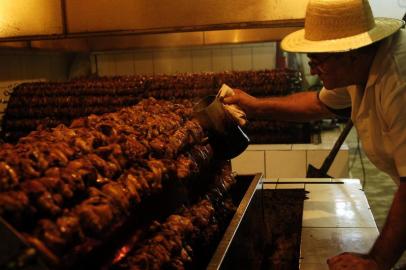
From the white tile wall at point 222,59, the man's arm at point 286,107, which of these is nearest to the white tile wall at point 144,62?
the white tile wall at point 222,59

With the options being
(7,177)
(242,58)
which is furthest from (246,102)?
(242,58)

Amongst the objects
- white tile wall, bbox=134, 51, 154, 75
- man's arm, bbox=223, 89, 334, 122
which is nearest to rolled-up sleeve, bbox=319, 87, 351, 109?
man's arm, bbox=223, 89, 334, 122

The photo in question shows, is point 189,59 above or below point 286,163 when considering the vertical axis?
above

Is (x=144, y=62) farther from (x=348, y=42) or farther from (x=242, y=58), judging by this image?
(x=348, y=42)

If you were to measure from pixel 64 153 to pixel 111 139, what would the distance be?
0.31 metres

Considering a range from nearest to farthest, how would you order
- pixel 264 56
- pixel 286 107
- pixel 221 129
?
1. pixel 221 129
2. pixel 286 107
3. pixel 264 56

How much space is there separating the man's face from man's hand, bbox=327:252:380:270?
0.88 m

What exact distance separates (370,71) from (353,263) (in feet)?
3.18

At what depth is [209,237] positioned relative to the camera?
2422mm

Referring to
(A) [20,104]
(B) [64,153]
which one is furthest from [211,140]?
(A) [20,104]

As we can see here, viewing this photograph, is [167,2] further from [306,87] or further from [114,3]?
[306,87]

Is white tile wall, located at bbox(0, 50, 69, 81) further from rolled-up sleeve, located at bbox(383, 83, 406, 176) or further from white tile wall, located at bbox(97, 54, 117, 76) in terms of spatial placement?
rolled-up sleeve, located at bbox(383, 83, 406, 176)

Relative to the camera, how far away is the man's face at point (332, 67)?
7.49 ft

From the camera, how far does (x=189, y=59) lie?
24.3 ft
